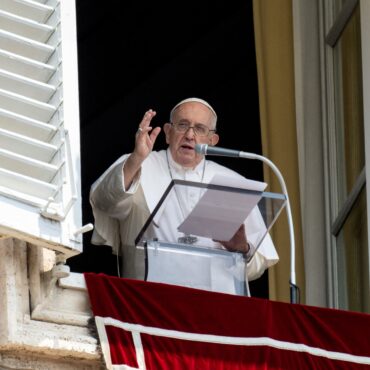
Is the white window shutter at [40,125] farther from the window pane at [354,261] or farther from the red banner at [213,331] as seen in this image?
the window pane at [354,261]

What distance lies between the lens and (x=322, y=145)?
909cm

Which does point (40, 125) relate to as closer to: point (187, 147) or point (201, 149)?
point (201, 149)

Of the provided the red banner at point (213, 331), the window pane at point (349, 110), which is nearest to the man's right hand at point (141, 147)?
the red banner at point (213, 331)

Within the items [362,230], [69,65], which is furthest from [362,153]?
[69,65]

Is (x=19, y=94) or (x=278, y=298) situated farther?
(x=278, y=298)

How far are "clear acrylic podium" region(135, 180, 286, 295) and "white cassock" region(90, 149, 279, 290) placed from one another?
71 millimetres

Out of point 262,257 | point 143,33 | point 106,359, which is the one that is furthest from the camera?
point 143,33

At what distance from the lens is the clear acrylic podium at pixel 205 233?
697 cm

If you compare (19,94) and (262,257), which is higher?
(19,94)

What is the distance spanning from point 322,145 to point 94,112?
7.87ft

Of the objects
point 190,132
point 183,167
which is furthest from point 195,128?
point 183,167

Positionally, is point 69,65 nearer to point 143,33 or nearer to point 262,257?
point 262,257

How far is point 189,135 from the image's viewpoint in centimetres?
786

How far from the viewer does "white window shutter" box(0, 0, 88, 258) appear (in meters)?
6.37
